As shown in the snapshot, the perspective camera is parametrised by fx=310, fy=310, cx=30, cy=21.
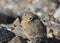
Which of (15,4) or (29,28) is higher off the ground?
(29,28)

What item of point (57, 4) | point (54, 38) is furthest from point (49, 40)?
point (57, 4)

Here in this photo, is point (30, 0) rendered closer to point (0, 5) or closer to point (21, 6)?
point (21, 6)

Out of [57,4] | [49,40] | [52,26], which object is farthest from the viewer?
[57,4]

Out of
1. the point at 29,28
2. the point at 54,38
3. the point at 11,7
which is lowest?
the point at 11,7

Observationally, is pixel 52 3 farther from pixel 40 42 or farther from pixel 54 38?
pixel 40 42

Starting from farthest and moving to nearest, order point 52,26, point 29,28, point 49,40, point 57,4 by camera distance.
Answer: point 57,4, point 52,26, point 49,40, point 29,28

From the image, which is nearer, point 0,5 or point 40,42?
point 40,42

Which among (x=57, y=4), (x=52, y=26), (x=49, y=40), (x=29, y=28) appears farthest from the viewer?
(x=57, y=4)

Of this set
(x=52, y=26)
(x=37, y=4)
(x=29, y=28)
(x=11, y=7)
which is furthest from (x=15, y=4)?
(x=29, y=28)

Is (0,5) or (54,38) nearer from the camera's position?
(54,38)
